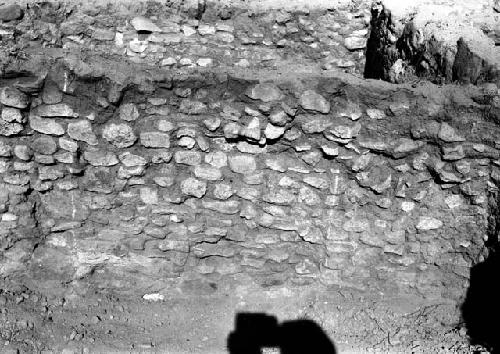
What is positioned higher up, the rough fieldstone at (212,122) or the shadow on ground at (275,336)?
the rough fieldstone at (212,122)

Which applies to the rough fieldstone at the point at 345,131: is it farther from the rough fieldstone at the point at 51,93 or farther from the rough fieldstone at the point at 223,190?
the rough fieldstone at the point at 51,93

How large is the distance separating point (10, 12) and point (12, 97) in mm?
2873

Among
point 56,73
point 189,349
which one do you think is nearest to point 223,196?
point 189,349

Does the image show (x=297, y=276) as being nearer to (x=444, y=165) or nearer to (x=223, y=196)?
(x=223, y=196)

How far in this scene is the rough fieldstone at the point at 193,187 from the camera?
3344 millimetres

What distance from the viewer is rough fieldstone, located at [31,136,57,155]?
127 inches

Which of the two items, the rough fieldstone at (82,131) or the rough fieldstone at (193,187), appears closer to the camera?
the rough fieldstone at (82,131)

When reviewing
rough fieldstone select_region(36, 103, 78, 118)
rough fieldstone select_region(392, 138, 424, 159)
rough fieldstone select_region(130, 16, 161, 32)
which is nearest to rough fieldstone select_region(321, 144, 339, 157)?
rough fieldstone select_region(392, 138, 424, 159)

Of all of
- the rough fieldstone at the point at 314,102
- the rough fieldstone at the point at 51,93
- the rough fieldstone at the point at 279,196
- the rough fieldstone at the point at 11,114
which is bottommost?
the rough fieldstone at the point at 279,196

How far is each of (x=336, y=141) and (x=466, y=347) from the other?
1.65 meters

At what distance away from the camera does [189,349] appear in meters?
3.41

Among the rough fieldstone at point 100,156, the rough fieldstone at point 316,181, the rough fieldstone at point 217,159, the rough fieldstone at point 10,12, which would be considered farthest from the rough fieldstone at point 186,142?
the rough fieldstone at point 10,12

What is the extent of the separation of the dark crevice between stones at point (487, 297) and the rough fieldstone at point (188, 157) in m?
1.99

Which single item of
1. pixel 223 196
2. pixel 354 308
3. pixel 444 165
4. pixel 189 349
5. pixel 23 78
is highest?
pixel 23 78
